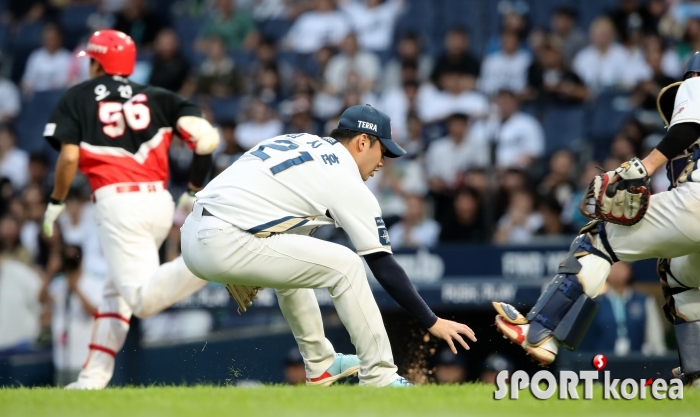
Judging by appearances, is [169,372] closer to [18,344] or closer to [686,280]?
[18,344]

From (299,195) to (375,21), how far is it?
26.1 ft

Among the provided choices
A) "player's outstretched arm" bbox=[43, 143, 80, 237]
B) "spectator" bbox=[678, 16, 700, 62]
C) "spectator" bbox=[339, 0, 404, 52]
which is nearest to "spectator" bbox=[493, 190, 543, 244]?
"spectator" bbox=[678, 16, 700, 62]

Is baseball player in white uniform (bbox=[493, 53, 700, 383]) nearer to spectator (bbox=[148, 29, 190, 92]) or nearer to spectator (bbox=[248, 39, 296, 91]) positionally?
spectator (bbox=[248, 39, 296, 91])

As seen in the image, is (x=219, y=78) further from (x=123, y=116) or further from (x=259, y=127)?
(x=123, y=116)

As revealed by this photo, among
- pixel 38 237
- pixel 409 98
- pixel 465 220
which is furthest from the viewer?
pixel 409 98

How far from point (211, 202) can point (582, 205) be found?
1.94 m

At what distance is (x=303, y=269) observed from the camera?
5.25 metres

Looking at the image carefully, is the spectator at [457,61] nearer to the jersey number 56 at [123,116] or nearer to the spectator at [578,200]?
the spectator at [578,200]

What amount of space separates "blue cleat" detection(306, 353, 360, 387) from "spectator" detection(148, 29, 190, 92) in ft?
25.1

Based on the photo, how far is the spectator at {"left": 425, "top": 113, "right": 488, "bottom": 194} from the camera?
10867 mm

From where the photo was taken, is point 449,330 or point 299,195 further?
point 299,195

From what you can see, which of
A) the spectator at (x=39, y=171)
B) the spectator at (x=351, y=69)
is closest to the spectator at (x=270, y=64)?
the spectator at (x=351, y=69)

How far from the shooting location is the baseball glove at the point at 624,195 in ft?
16.6

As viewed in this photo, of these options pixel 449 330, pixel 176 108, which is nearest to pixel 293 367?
pixel 176 108
